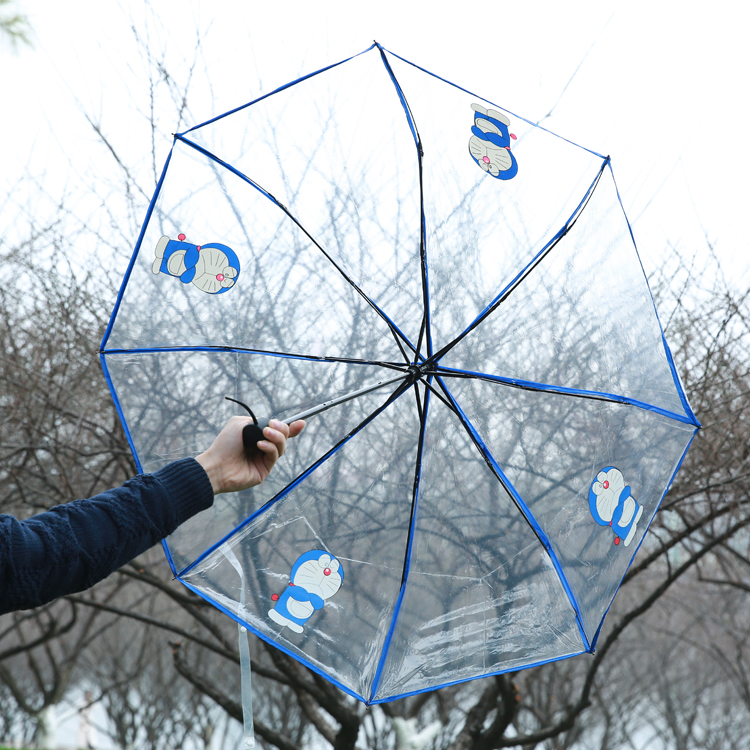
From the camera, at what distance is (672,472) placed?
2.66 m

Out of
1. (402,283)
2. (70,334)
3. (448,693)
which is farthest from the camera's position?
(448,693)

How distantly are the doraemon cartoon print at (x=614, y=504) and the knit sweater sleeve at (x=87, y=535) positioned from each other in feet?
5.18

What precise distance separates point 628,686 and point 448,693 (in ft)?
30.6

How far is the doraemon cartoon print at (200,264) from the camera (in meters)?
2.55

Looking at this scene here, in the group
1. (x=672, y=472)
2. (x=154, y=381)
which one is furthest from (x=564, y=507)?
(x=154, y=381)

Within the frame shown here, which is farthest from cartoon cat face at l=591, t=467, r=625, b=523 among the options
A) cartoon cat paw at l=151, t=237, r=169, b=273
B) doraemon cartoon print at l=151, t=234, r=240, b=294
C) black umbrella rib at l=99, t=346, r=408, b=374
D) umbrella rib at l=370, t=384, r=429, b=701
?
cartoon cat paw at l=151, t=237, r=169, b=273

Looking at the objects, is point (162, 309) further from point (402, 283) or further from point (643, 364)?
point (643, 364)

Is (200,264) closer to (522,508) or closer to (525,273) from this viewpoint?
(525,273)

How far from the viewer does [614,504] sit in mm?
2531

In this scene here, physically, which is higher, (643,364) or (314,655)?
(643,364)

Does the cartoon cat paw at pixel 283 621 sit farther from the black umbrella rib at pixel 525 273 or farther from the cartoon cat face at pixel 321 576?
the black umbrella rib at pixel 525 273

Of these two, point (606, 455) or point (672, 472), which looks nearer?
point (606, 455)

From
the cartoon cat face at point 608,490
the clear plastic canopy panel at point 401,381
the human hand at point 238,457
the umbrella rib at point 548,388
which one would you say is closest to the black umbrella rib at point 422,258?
the clear plastic canopy panel at point 401,381

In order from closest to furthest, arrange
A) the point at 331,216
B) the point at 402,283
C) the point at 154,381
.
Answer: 1. the point at 402,283
2. the point at 331,216
3. the point at 154,381
